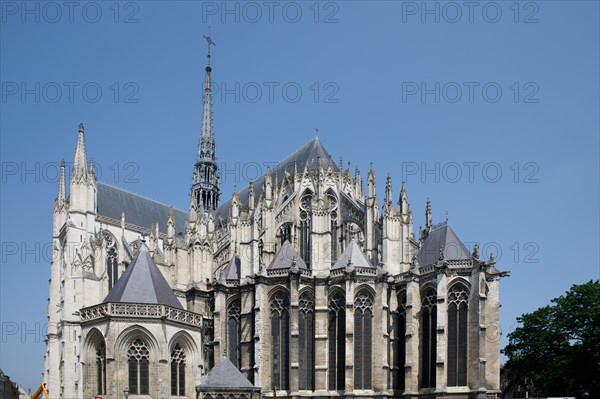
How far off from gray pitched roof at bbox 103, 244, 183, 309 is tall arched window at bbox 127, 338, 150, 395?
2.00 meters

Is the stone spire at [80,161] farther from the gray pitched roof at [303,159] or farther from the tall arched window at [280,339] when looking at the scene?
the tall arched window at [280,339]

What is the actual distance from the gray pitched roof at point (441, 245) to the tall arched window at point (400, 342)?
262cm

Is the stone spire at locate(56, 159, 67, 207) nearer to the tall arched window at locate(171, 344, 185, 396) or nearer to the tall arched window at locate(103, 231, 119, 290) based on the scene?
the tall arched window at locate(103, 231, 119, 290)

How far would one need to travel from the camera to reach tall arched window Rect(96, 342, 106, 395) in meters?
29.0

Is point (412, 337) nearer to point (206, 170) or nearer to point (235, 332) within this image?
point (235, 332)

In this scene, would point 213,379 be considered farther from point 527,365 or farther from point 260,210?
point 527,365

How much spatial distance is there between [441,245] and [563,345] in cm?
988

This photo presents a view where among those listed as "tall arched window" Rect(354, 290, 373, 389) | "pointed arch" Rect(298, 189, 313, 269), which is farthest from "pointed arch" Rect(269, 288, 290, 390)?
"pointed arch" Rect(298, 189, 313, 269)

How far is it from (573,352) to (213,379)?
21.5 m

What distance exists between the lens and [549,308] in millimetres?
41938

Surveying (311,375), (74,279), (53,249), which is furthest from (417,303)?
(53,249)

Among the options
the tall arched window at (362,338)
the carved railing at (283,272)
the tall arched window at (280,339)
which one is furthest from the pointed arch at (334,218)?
the tall arched window at (280,339)

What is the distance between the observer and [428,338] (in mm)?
37938

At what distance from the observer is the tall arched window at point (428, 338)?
3725cm
